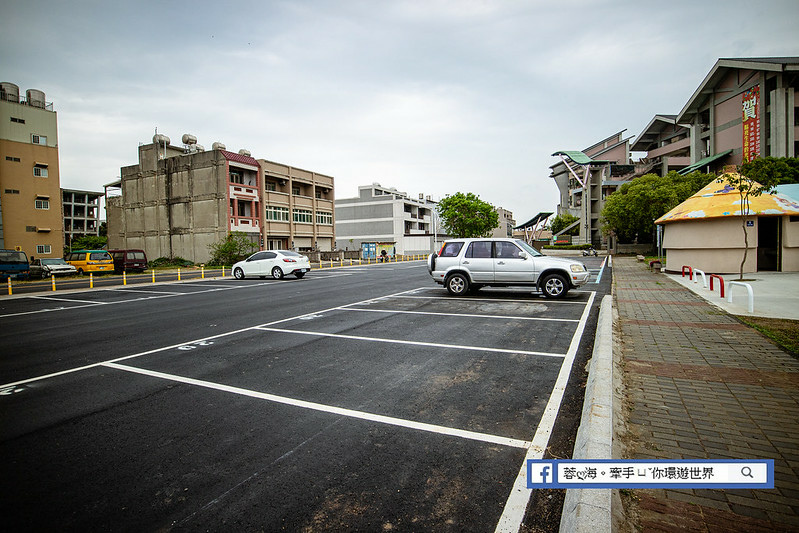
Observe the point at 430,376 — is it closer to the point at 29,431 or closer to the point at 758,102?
the point at 29,431

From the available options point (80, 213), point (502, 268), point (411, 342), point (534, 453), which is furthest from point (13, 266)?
point (80, 213)

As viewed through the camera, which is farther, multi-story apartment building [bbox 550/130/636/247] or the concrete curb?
multi-story apartment building [bbox 550/130/636/247]

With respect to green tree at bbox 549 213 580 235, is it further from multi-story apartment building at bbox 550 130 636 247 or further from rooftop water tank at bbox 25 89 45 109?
rooftop water tank at bbox 25 89 45 109

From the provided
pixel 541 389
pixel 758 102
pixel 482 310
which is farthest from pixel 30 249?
pixel 758 102

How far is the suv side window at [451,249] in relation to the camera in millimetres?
13773

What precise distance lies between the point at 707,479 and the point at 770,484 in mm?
521

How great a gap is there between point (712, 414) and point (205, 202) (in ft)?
157

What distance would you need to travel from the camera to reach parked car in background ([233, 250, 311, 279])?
23.2 meters

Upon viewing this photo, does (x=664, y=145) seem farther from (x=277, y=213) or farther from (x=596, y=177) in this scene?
(x=277, y=213)

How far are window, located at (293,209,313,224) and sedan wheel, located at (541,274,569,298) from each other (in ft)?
143

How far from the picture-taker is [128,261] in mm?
30141

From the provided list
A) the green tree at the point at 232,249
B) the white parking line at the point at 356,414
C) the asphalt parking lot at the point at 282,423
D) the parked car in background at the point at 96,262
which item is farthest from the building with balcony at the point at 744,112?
the parked car in background at the point at 96,262

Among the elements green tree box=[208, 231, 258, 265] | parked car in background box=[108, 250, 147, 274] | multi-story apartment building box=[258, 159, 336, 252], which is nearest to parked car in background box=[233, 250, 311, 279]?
parked car in background box=[108, 250, 147, 274]

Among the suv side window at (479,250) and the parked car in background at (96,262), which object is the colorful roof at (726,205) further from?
the parked car in background at (96,262)
